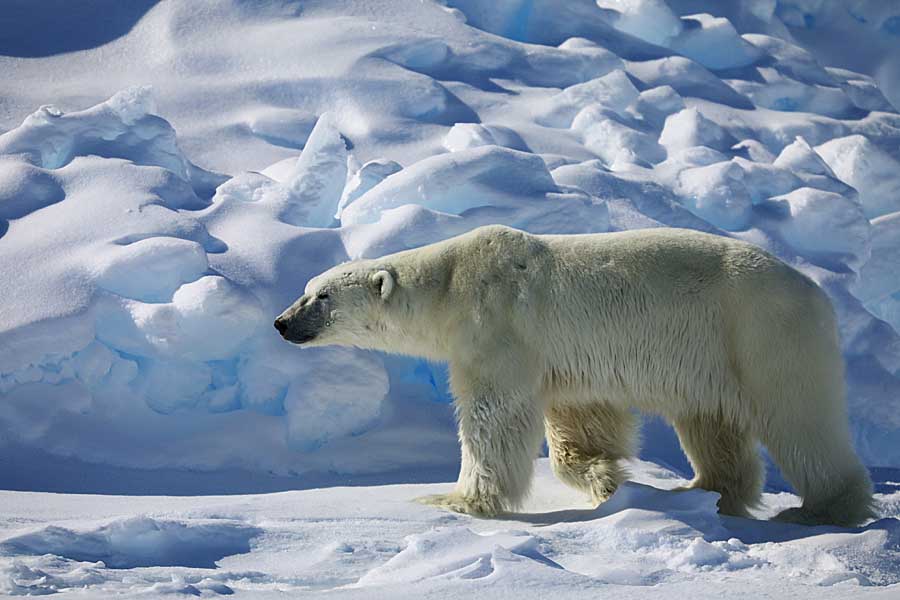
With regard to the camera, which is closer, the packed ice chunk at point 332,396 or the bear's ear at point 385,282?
the bear's ear at point 385,282

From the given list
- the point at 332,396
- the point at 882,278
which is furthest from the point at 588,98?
the point at 332,396

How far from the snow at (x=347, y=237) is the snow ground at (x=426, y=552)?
0.6 inches

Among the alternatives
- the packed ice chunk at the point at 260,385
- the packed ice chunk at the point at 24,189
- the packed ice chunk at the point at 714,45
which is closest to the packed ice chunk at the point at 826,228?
the packed ice chunk at the point at 714,45

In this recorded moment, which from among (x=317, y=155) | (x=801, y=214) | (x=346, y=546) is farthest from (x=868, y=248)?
(x=346, y=546)

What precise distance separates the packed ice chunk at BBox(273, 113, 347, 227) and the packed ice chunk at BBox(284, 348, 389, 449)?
1941 mm

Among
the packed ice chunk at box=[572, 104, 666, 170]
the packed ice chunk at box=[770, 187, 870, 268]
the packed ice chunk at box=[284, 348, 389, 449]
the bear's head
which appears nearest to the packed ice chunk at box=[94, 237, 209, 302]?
the packed ice chunk at box=[284, 348, 389, 449]

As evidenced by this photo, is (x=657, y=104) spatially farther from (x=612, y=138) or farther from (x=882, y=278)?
(x=882, y=278)

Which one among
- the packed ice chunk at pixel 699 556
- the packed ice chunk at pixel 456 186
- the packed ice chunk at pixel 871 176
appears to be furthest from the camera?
the packed ice chunk at pixel 871 176

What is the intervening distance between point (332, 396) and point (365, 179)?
2.72 m

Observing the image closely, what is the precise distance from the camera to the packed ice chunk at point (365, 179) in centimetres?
919

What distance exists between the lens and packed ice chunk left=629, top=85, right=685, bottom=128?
12203 mm

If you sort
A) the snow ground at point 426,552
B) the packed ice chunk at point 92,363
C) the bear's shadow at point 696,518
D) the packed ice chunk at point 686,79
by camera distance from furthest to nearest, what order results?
the packed ice chunk at point 686,79 < the packed ice chunk at point 92,363 < the bear's shadow at point 696,518 < the snow ground at point 426,552

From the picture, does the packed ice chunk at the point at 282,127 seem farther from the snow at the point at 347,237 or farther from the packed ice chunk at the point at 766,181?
the packed ice chunk at the point at 766,181

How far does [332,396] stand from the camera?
23.2 ft
